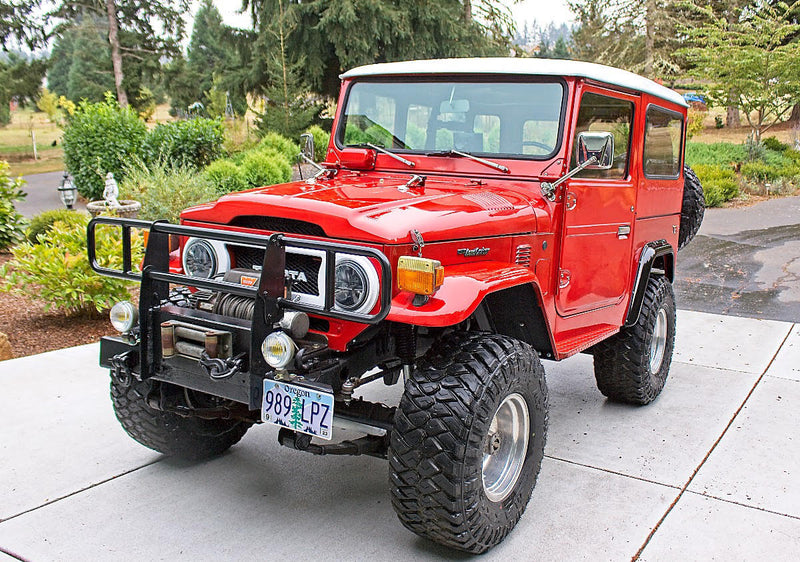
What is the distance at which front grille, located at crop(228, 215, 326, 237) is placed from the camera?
3.13 meters

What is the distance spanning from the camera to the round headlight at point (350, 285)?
287 centimetres

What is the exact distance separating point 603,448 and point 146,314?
2.73 m

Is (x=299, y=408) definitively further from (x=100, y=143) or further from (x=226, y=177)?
(x=100, y=143)

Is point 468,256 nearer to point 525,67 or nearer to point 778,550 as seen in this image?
point 525,67

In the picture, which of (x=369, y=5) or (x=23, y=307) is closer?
(x=23, y=307)

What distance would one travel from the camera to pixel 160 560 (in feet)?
10.0

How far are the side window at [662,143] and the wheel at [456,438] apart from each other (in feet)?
7.29

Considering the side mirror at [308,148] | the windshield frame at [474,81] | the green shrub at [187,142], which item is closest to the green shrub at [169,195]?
the green shrub at [187,142]

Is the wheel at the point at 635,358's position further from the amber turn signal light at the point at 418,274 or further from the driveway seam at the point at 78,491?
the driveway seam at the point at 78,491

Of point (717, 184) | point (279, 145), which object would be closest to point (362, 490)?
point (717, 184)

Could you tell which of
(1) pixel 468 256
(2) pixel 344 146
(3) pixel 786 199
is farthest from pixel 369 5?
(1) pixel 468 256

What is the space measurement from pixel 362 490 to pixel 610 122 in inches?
101

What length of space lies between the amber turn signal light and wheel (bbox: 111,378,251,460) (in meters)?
1.41

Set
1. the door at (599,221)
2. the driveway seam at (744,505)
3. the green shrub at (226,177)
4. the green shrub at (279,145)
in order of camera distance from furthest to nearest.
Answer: the green shrub at (279,145) < the green shrub at (226,177) < the door at (599,221) < the driveway seam at (744,505)
